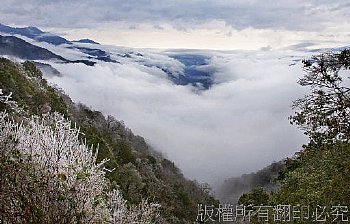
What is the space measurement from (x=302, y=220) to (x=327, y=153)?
1.96 metres

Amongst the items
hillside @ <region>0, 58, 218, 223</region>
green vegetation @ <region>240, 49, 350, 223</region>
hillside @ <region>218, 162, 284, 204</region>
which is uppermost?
green vegetation @ <region>240, 49, 350, 223</region>

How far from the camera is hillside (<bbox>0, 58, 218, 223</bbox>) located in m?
32.9

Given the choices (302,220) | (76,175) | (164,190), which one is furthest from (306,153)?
(164,190)

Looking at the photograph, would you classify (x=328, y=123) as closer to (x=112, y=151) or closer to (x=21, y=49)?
(x=112, y=151)

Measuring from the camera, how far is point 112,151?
4834 centimetres

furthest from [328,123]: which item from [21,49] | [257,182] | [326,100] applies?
[21,49]

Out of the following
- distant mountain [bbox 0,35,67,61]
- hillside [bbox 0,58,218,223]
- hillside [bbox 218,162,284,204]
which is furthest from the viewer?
distant mountain [bbox 0,35,67,61]

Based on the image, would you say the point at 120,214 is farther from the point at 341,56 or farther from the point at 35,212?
the point at 341,56

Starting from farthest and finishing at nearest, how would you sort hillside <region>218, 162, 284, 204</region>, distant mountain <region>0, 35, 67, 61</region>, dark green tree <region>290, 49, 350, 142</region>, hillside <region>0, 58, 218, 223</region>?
distant mountain <region>0, 35, 67, 61</region>
hillside <region>218, 162, 284, 204</region>
hillside <region>0, 58, 218, 223</region>
dark green tree <region>290, 49, 350, 142</region>

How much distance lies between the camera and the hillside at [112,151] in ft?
108

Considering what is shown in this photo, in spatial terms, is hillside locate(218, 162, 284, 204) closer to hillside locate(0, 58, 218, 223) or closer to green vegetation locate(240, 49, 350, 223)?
hillside locate(0, 58, 218, 223)

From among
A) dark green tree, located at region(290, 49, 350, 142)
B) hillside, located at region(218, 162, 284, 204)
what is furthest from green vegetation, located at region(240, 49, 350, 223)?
hillside, located at region(218, 162, 284, 204)

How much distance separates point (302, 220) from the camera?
1166cm

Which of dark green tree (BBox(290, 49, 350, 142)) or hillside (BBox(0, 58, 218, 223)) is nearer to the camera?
dark green tree (BBox(290, 49, 350, 142))
